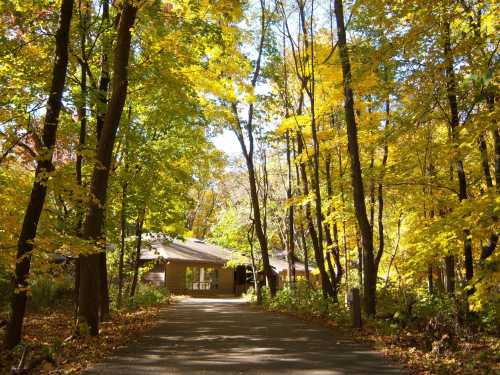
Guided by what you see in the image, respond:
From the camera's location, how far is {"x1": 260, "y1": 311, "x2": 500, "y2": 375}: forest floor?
6.78 m

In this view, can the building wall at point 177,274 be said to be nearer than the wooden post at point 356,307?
No

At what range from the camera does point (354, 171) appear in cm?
1295

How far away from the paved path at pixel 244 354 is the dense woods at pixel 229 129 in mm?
1544

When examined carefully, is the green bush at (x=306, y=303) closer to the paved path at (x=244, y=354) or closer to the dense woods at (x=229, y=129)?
the dense woods at (x=229, y=129)

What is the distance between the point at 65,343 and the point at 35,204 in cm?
285

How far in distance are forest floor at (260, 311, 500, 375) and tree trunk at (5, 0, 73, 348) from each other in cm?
642

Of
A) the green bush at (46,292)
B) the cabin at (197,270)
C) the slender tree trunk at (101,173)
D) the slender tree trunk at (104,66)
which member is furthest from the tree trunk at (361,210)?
the cabin at (197,270)

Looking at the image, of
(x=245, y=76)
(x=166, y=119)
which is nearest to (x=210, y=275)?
(x=245, y=76)

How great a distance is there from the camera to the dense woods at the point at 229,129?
27.5 ft

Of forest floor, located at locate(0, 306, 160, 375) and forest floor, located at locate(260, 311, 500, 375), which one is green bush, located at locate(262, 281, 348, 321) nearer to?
forest floor, located at locate(260, 311, 500, 375)

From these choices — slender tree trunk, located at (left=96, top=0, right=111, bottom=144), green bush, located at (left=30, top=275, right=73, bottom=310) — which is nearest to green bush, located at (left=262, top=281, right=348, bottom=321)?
slender tree trunk, located at (left=96, top=0, right=111, bottom=144)

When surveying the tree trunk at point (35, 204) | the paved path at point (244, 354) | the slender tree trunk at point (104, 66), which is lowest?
the paved path at point (244, 354)

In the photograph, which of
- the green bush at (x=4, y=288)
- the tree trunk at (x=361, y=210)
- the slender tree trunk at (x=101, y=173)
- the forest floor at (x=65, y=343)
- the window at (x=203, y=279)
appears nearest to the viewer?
the forest floor at (x=65, y=343)

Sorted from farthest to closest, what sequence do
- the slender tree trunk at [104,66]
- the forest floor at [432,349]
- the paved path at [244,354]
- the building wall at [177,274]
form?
the building wall at [177,274], the slender tree trunk at [104,66], the paved path at [244,354], the forest floor at [432,349]
